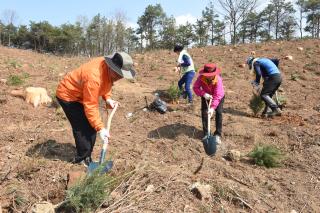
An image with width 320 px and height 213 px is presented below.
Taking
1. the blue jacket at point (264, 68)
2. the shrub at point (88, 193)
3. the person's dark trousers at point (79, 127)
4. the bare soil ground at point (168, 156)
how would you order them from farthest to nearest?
the blue jacket at point (264, 68), the person's dark trousers at point (79, 127), the bare soil ground at point (168, 156), the shrub at point (88, 193)

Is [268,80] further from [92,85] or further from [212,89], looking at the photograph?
[92,85]

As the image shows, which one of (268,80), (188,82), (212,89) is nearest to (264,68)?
(268,80)

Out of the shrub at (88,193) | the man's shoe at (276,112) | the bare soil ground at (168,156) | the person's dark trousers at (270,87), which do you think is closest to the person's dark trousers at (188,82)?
the bare soil ground at (168,156)

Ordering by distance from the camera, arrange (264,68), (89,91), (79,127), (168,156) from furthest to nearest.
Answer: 1. (264,68)
2. (168,156)
3. (79,127)
4. (89,91)

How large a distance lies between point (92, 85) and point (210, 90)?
257 centimetres

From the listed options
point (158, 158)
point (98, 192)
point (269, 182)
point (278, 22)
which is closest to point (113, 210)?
point (98, 192)

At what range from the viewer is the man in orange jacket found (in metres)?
4.14

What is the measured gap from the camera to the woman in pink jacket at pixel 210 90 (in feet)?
19.8

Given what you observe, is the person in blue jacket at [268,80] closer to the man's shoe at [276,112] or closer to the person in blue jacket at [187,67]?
the man's shoe at [276,112]

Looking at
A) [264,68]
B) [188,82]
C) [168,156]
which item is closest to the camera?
[168,156]

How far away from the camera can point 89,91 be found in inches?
162

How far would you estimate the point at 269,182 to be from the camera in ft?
16.3

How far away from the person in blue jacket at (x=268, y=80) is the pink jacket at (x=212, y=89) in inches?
78.2

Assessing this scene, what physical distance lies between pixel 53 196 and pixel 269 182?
2609mm
